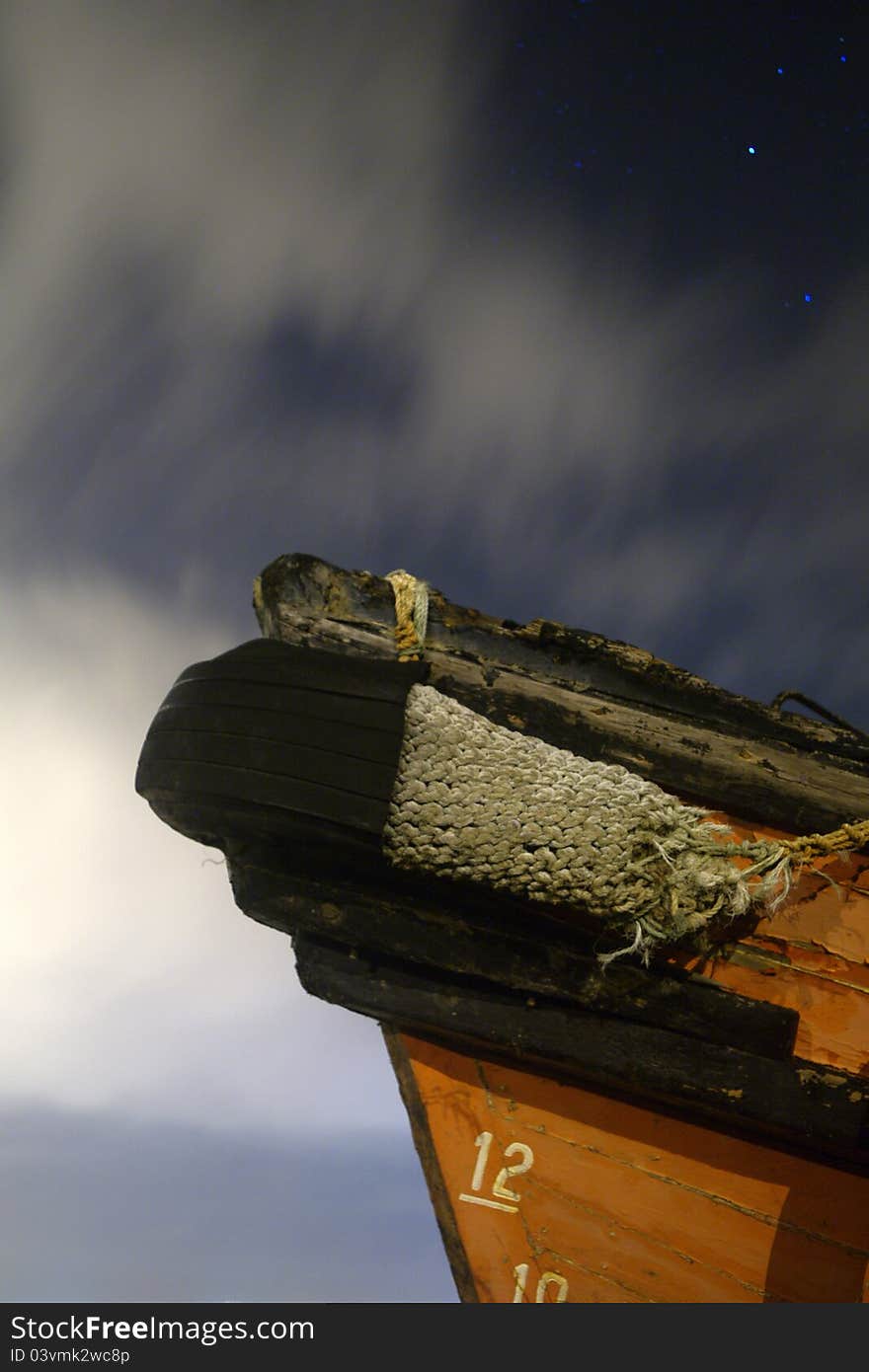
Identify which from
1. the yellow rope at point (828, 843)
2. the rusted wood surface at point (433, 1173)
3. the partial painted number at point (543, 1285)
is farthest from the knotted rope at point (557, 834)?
the partial painted number at point (543, 1285)

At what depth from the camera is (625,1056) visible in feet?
6.61

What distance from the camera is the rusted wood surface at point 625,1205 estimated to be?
203 cm

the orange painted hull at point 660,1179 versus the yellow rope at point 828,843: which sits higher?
the yellow rope at point 828,843

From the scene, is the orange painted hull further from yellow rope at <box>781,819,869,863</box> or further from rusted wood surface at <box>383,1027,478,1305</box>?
yellow rope at <box>781,819,869,863</box>

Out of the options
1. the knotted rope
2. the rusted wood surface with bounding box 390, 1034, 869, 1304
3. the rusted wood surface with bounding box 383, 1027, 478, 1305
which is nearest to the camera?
the knotted rope

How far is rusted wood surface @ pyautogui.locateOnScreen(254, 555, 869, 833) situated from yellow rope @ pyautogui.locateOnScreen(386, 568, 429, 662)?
0.03m

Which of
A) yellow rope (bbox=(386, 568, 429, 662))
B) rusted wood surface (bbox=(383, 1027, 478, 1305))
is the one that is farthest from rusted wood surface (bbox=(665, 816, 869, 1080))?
yellow rope (bbox=(386, 568, 429, 662))

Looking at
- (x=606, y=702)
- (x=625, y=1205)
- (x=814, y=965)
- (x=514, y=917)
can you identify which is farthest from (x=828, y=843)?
(x=625, y=1205)

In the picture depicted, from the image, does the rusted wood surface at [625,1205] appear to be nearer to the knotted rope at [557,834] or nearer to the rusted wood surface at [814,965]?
the rusted wood surface at [814,965]

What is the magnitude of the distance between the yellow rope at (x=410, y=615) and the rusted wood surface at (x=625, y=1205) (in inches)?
34.8

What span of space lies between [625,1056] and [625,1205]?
0.32 meters

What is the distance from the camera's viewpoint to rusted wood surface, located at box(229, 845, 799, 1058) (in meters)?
2.03

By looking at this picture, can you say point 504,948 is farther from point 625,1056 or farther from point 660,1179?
point 660,1179
